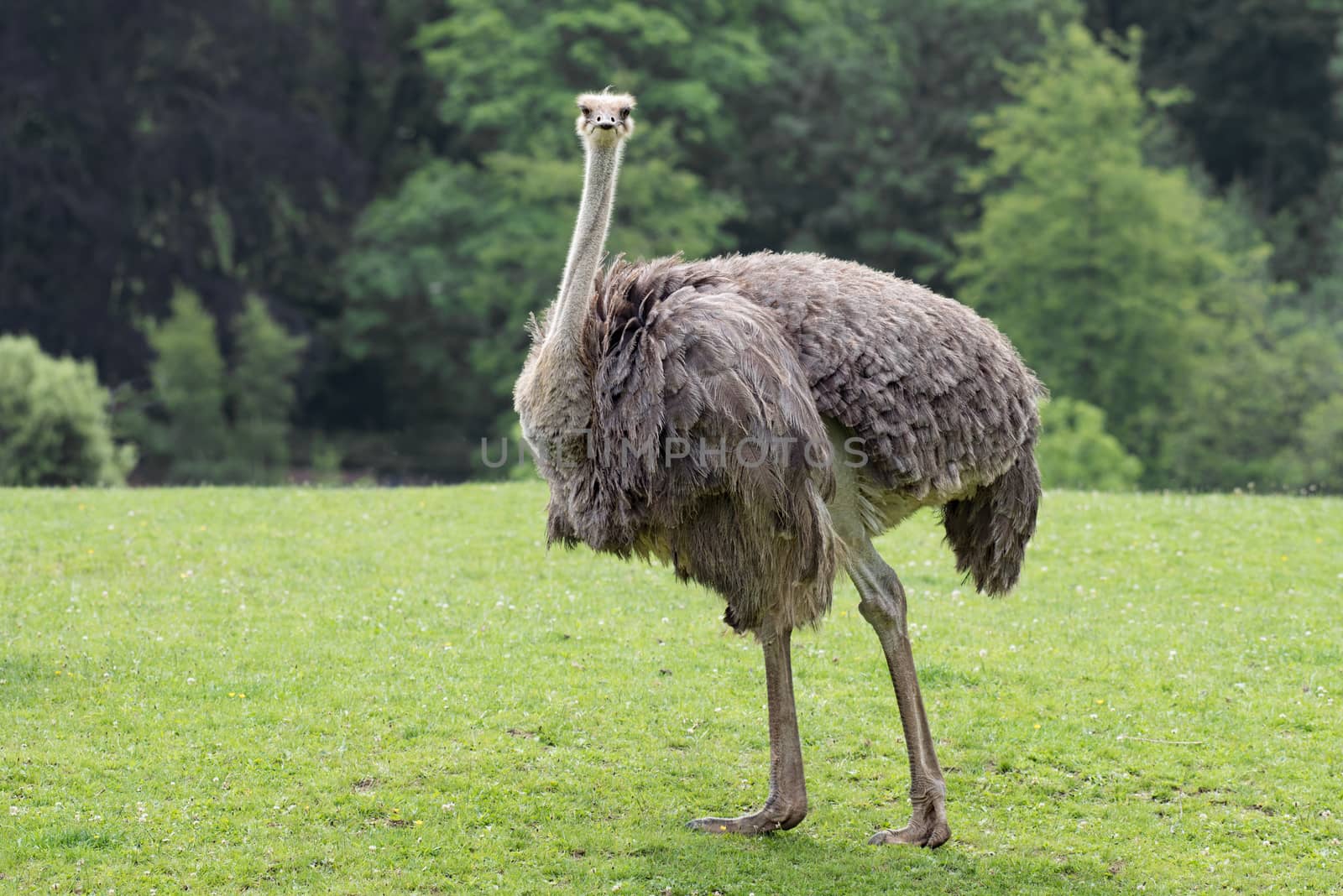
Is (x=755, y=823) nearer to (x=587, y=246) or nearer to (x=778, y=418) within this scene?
(x=778, y=418)

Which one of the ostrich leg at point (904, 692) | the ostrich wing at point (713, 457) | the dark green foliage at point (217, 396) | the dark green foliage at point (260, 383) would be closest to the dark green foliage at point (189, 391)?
the dark green foliage at point (217, 396)

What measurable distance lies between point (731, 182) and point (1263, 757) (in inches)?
1260

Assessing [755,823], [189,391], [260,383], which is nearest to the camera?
[755,823]

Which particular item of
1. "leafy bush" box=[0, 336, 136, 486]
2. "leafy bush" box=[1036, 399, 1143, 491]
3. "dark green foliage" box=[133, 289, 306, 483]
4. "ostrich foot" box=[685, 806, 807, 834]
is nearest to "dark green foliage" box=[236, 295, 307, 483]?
"dark green foliage" box=[133, 289, 306, 483]

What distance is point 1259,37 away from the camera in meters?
45.2

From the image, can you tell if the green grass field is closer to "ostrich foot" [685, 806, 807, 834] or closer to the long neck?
"ostrich foot" [685, 806, 807, 834]

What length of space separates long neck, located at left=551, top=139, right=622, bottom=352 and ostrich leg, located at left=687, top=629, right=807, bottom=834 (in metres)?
1.89

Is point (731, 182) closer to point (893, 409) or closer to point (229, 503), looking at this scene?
point (229, 503)

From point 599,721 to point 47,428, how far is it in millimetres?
13038

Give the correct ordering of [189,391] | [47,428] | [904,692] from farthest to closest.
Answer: [189,391]
[47,428]
[904,692]

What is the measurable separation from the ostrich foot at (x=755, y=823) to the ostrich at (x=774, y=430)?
0.01m

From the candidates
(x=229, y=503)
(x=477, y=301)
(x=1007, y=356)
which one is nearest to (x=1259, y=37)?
(x=477, y=301)

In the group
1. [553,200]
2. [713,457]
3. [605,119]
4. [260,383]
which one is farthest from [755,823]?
[553,200]

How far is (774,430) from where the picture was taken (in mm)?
7438
